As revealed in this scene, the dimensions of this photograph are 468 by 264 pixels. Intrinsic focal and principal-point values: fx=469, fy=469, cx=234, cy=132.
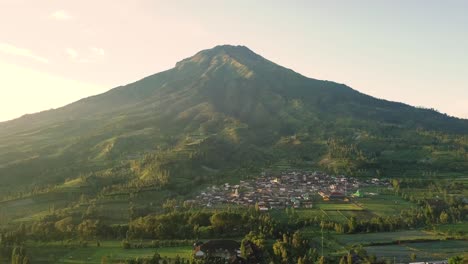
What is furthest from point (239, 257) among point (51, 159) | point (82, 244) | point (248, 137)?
point (248, 137)

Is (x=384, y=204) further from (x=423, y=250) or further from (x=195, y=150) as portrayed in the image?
(x=195, y=150)

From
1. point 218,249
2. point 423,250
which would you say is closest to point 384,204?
point 423,250

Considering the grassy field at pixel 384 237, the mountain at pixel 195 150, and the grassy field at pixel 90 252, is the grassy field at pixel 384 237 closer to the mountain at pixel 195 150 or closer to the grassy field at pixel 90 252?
the grassy field at pixel 90 252

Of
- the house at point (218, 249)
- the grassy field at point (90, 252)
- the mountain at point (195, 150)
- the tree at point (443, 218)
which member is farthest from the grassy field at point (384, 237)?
the mountain at point (195, 150)

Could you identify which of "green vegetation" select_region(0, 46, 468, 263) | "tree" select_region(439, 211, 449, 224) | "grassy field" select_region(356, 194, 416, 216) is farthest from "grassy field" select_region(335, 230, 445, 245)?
"grassy field" select_region(356, 194, 416, 216)

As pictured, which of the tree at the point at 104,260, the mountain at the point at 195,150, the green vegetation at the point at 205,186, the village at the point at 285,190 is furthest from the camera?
the mountain at the point at 195,150
